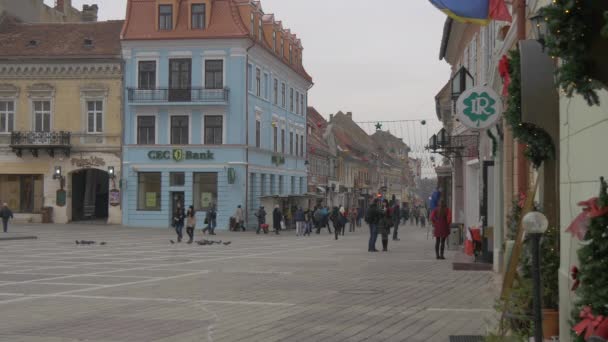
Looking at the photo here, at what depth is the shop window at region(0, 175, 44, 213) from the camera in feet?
→ 158

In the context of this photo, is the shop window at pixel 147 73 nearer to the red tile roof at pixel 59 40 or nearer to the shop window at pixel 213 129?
the red tile roof at pixel 59 40

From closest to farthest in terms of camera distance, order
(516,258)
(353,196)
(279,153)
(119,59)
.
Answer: (516,258), (119,59), (279,153), (353,196)

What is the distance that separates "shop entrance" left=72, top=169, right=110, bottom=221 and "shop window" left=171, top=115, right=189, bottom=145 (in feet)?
17.7

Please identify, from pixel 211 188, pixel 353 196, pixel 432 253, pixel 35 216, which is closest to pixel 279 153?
pixel 211 188

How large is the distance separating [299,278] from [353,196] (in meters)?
75.2

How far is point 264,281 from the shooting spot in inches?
613

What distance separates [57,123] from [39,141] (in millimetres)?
1502

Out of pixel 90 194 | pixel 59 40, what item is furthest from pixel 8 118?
pixel 90 194

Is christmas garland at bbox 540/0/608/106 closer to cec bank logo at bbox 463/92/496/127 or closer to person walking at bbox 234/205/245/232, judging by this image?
cec bank logo at bbox 463/92/496/127

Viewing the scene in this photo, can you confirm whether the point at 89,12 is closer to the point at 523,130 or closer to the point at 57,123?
the point at 57,123

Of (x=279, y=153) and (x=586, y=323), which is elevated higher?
(x=279, y=153)

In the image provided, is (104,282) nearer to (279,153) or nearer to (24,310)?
(24,310)

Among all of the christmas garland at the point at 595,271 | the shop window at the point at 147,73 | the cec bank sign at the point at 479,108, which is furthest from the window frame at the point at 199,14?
the christmas garland at the point at 595,271

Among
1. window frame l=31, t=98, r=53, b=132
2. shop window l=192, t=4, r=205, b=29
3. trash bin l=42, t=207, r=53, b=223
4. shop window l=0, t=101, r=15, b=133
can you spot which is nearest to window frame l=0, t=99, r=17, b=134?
shop window l=0, t=101, r=15, b=133
